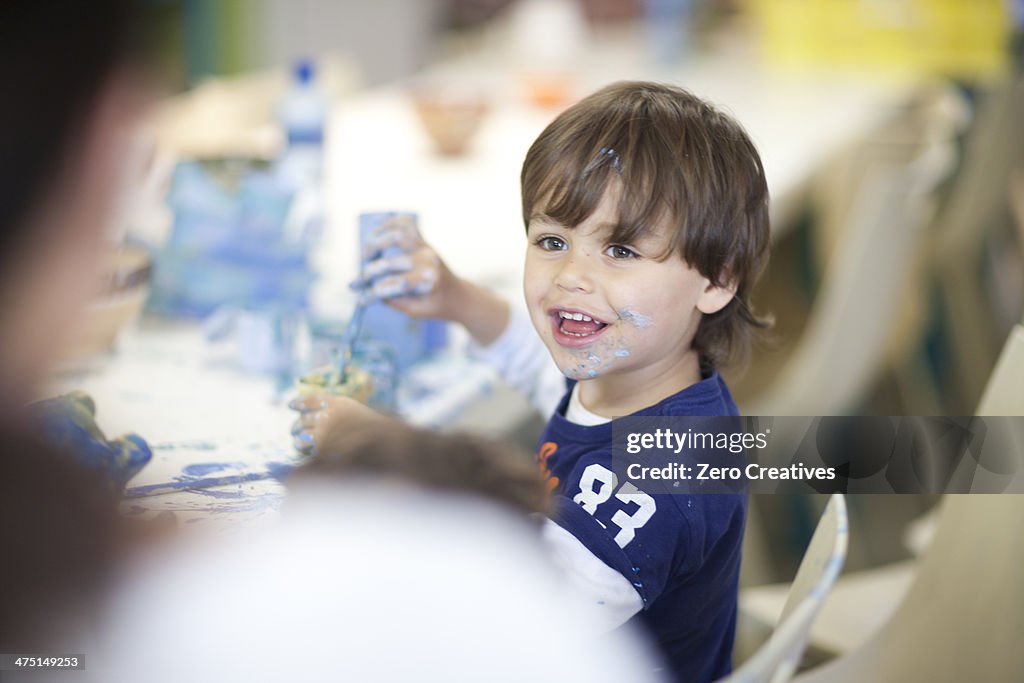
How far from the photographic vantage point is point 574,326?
80 cm

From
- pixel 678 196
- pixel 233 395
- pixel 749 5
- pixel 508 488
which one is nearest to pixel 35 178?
pixel 508 488

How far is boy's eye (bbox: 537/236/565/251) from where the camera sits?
2.64 ft

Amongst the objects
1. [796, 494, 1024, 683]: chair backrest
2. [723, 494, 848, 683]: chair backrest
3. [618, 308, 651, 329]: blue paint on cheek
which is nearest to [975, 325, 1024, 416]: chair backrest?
[796, 494, 1024, 683]: chair backrest

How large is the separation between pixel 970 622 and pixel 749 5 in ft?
9.81

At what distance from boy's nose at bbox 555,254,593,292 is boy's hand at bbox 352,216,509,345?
0.19 metres

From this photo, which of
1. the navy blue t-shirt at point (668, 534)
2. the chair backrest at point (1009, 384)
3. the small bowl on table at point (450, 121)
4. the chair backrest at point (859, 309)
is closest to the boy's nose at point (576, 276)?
the navy blue t-shirt at point (668, 534)

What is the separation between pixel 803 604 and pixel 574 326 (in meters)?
0.28

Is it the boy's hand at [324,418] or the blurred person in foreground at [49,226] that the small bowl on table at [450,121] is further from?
the blurred person in foreground at [49,226]

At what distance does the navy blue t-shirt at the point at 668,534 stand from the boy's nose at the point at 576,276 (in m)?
0.13

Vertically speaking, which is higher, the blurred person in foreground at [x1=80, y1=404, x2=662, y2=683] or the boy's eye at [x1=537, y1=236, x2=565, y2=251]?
the boy's eye at [x1=537, y1=236, x2=565, y2=251]

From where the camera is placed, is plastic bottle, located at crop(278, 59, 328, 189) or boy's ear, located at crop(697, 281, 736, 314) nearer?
boy's ear, located at crop(697, 281, 736, 314)

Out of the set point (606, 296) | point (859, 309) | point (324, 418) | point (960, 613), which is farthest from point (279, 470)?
point (859, 309)

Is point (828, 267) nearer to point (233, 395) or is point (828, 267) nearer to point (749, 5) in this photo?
point (749, 5)

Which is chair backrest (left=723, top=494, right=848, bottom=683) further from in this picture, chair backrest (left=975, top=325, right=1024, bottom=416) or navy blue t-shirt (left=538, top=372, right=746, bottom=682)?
chair backrest (left=975, top=325, right=1024, bottom=416)
